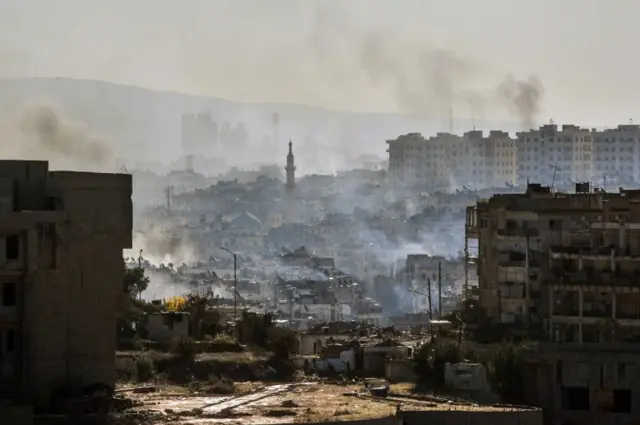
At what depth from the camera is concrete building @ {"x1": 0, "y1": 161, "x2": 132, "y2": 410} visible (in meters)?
22.2

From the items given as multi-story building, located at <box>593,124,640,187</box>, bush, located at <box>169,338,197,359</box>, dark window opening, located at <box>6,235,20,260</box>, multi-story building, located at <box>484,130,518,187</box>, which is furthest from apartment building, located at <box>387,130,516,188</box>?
dark window opening, located at <box>6,235,20,260</box>

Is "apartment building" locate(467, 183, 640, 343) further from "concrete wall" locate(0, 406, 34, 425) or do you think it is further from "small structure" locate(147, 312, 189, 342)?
"concrete wall" locate(0, 406, 34, 425)

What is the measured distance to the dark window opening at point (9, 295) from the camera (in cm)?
2234

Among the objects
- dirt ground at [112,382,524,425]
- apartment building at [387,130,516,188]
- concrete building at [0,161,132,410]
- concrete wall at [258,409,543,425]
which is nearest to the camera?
dirt ground at [112,382,524,425]

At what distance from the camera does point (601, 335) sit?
107ft

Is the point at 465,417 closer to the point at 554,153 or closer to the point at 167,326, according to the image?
the point at 167,326

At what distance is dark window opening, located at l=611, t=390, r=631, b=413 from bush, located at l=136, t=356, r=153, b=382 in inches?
346

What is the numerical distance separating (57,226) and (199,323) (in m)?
10.0

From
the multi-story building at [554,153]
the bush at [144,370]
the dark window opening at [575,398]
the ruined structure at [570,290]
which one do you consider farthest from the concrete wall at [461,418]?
the multi-story building at [554,153]

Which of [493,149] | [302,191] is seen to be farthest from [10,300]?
[302,191]

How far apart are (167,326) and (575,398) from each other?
7.85 m

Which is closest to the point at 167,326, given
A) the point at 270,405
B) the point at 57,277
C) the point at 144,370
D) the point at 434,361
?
the point at 144,370

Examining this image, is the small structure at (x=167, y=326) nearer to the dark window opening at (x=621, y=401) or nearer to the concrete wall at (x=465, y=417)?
the dark window opening at (x=621, y=401)

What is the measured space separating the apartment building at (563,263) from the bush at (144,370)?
921cm
